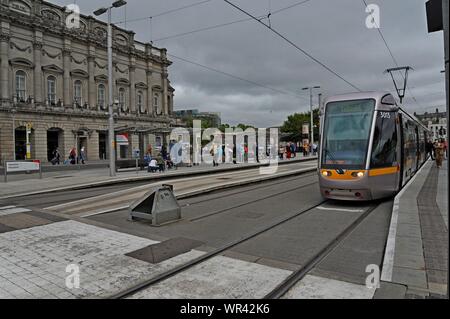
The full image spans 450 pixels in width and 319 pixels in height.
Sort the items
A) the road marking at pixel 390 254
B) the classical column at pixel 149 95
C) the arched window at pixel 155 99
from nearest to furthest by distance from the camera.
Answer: the road marking at pixel 390 254
the classical column at pixel 149 95
the arched window at pixel 155 99

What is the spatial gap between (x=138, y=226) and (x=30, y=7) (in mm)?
41838

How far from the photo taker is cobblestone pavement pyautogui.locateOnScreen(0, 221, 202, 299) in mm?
4121

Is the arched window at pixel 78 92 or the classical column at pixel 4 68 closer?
the classical column at pixel 4 68

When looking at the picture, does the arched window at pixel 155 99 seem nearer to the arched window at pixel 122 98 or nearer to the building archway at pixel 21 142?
the arched window at pixel 122 98

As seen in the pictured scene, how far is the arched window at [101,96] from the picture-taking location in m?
47.5

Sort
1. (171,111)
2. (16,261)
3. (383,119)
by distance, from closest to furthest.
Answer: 1. (16,261)
2. (383,119)
3. (171,111)

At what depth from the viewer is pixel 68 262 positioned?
508cm

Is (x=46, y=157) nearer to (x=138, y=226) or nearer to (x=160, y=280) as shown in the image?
(x=138, y=226)

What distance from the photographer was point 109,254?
213 inches

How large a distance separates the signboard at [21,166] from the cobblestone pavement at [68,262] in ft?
42.0

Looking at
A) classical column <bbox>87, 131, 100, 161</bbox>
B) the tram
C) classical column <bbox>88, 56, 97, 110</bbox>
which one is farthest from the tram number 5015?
classical column <bbox>88, 56, 97, 110</bbox>

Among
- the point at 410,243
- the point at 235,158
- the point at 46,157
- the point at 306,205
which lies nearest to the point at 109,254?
the point at 410,243

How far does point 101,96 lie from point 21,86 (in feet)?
36.3

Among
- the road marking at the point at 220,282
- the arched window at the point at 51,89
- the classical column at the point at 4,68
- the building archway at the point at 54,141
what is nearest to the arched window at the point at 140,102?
the arched window at the point at 51,89
